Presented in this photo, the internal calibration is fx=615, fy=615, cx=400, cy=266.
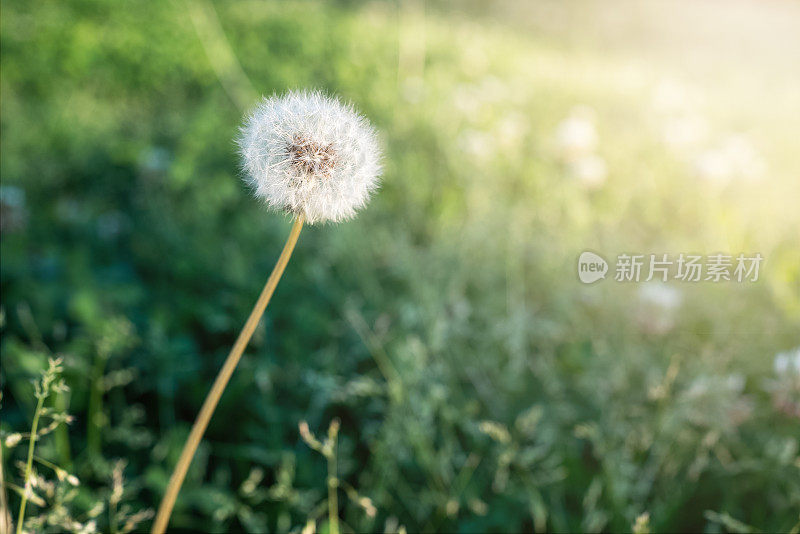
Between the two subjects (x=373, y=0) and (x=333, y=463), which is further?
(x=373, y=0)

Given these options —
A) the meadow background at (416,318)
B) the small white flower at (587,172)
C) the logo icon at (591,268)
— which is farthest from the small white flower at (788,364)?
the small white flower at (587,172)

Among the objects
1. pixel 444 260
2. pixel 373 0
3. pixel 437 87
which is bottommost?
pixel 444 260

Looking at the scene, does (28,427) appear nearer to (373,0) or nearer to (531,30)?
(373,0)

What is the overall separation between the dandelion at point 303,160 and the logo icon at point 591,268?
1484 mm

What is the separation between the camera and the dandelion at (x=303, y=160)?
870 millimetres

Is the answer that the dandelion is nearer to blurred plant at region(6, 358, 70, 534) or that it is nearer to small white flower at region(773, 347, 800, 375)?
blurred plant at region(6, 358, 70, 534)

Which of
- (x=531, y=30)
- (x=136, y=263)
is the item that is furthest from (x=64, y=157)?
(x=531, y=30)

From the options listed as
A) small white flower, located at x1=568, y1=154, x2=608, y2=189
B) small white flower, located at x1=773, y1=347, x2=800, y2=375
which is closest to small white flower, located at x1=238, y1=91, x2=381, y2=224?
small white flower, located at x1=773, y1=347, x2=800, y2=375

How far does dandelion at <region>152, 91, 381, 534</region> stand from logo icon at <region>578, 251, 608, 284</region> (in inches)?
58.4

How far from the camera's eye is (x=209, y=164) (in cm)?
294

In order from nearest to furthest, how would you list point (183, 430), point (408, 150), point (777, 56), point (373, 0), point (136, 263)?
1. point (183, 430)
2. point (136, 263)
3. point (408, 150)
4. point (777, 56)
5. point (373, 0)

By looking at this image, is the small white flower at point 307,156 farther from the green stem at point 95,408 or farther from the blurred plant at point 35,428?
the green stem at point 95,408

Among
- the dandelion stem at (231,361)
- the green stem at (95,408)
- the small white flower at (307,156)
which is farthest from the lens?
A: the green stem at (95,408)

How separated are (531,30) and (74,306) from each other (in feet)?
27.2
